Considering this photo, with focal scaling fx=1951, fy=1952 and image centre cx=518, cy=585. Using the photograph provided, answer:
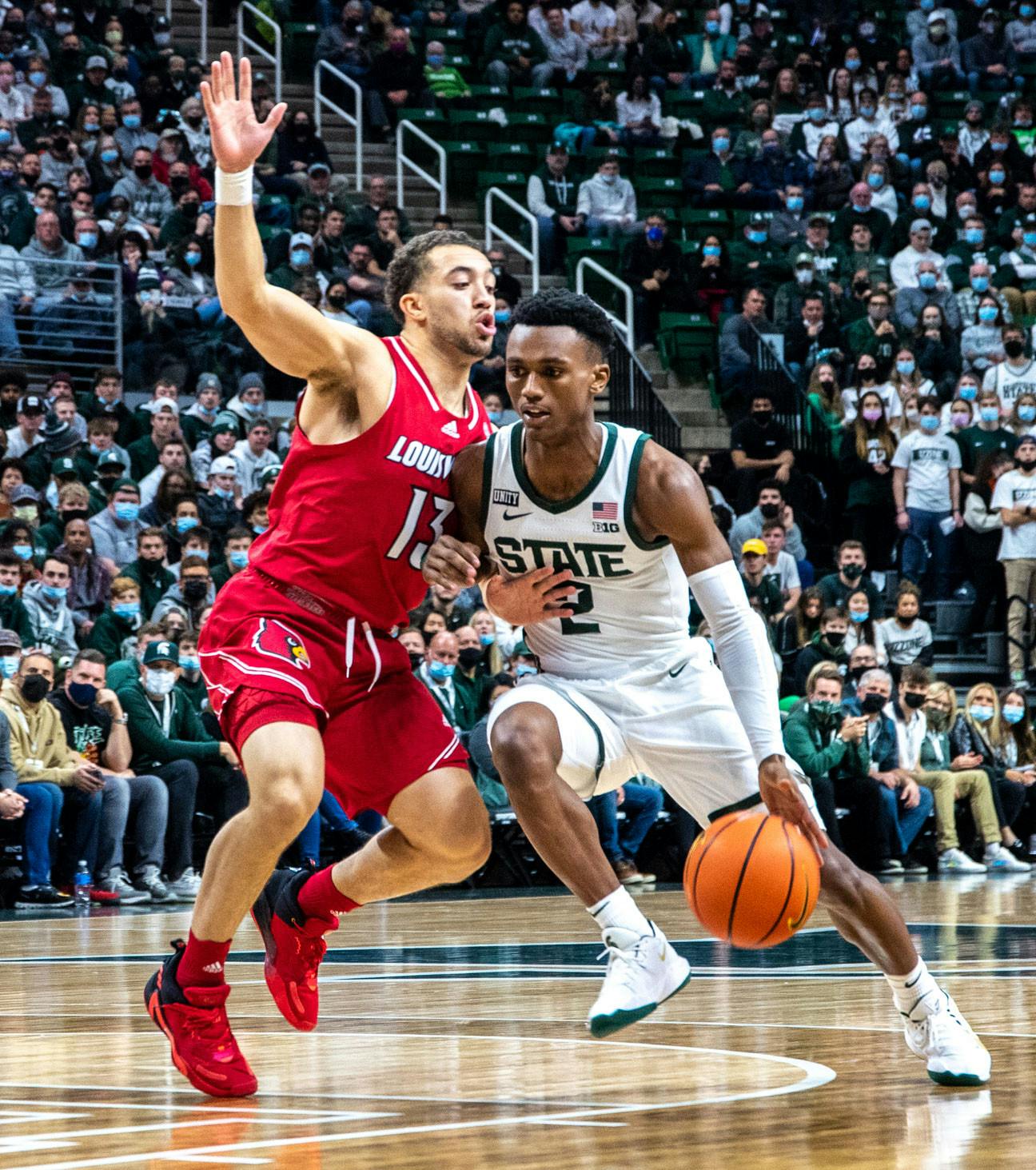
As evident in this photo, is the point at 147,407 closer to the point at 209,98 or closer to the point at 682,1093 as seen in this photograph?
the point at 209,98

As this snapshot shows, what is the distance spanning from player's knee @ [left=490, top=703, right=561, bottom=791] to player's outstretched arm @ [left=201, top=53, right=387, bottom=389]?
0.87 meters

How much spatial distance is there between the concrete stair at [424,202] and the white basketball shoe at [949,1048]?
12.8 m

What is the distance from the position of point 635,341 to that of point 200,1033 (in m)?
14.3

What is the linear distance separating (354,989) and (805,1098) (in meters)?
2.64

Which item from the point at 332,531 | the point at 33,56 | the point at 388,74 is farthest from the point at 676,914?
the point at 388,74

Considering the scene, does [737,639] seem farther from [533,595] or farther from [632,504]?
[533,595]

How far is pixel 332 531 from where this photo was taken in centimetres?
438

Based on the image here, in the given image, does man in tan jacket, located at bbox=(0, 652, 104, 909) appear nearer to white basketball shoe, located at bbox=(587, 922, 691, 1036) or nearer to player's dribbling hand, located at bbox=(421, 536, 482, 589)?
player's dribbling hand, located at bbox=(421, 536, 482, 589)

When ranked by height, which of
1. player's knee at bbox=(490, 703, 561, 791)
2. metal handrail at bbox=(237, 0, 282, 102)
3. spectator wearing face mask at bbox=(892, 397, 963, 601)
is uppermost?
metal handrail at bbox=(237, 0, 282, 102)

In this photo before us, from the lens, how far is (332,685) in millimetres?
4391

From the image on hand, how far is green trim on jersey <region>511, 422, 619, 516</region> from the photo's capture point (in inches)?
171

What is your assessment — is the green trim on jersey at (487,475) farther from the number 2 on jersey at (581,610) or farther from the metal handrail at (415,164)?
the metal handrail at (415,164)

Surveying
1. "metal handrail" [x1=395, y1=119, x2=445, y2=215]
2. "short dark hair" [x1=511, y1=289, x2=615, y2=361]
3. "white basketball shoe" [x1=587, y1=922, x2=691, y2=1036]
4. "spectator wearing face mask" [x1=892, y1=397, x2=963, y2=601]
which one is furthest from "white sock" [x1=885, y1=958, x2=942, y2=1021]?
"metal handrail" [x1=395, y1=119, x2=445, y2=215]

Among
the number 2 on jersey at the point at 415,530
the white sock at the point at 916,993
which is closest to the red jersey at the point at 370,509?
the number 2 on jersey at the point at 415,530
